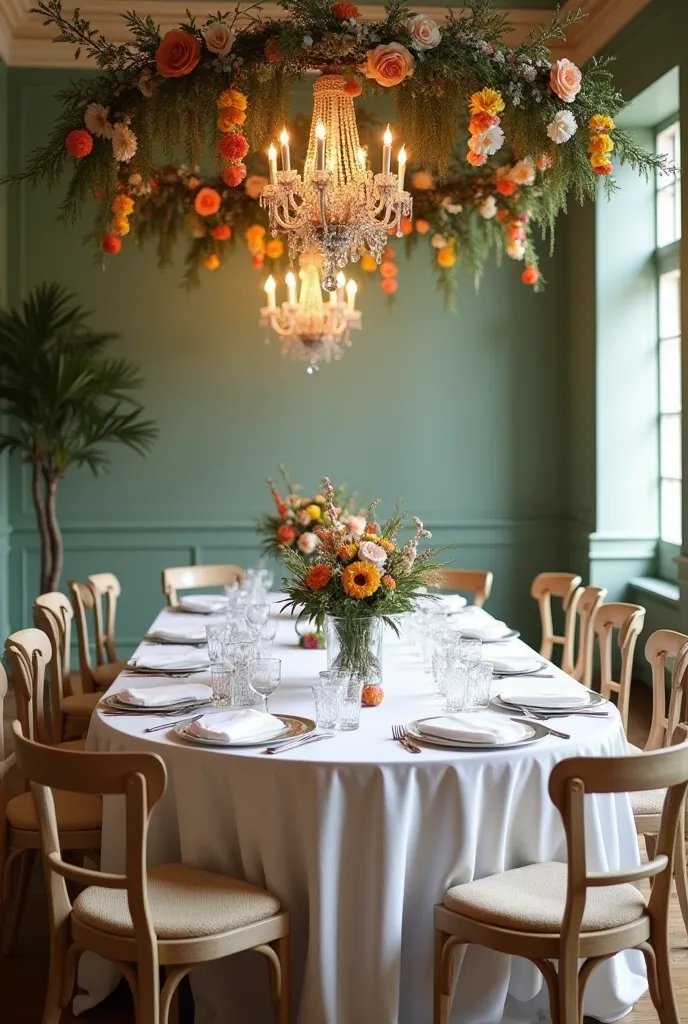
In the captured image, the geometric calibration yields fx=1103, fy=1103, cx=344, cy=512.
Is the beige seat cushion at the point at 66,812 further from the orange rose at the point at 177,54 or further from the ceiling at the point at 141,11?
the ceiling at the point at 141,11

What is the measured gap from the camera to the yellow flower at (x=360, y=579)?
3.04 meters

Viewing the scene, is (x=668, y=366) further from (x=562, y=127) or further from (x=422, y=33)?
(x=422, y=33)

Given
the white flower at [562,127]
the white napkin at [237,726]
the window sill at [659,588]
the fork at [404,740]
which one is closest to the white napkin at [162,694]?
the white napkin at [237,726]

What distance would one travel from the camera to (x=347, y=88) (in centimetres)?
390

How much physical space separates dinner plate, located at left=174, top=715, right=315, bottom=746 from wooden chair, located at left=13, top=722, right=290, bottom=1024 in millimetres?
300

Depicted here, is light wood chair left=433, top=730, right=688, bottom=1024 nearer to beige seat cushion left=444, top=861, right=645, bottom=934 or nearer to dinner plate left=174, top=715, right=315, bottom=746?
beige seat cushion left=444, top=861, right=645, bottom=934

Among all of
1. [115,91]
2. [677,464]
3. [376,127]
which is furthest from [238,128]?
[677,464]

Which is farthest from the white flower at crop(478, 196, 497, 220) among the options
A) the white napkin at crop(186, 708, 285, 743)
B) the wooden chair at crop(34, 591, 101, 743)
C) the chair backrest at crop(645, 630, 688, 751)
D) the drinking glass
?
the white napkin at crop(186, 708, 285, 743)

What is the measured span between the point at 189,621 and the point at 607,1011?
7.59ft

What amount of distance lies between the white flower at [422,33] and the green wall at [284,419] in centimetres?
323

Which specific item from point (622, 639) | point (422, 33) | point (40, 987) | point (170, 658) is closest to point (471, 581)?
point (622, 639)

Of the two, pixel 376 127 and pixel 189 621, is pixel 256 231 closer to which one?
pixel 376 127

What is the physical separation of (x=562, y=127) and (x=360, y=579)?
1.93m

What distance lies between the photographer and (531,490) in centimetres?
716
